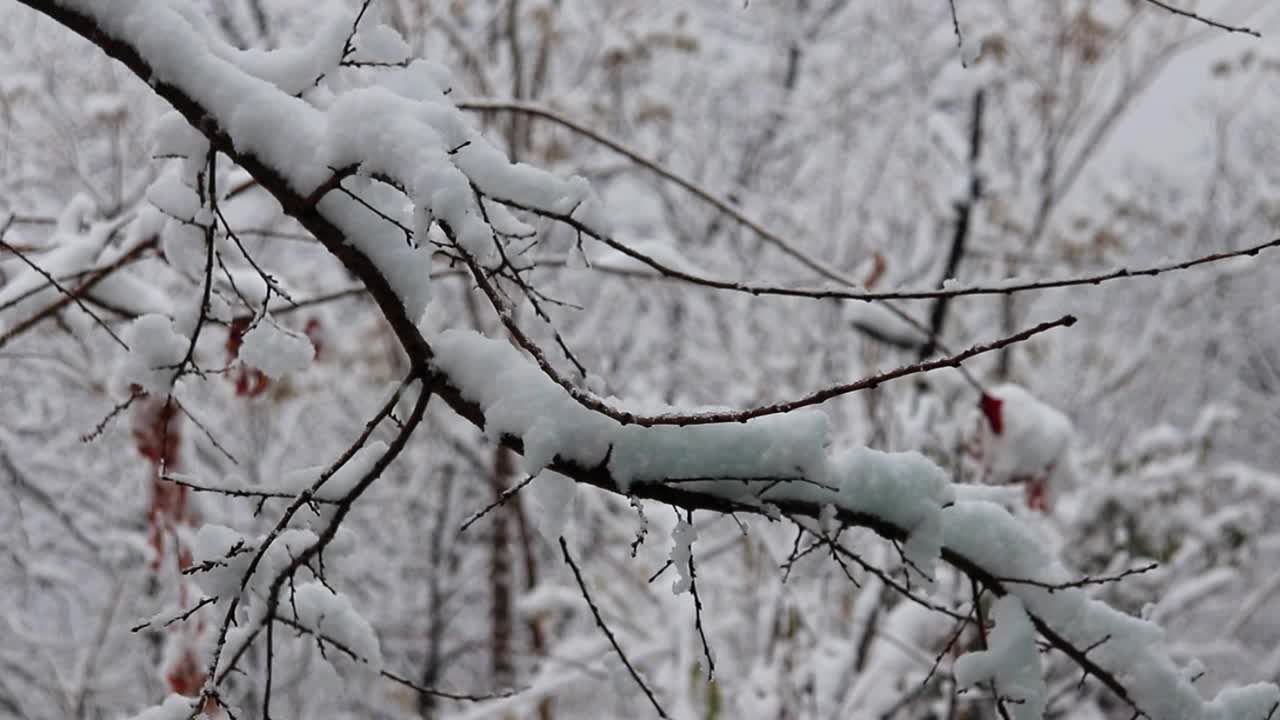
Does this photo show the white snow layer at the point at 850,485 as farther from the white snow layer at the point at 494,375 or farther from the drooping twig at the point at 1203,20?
the drooping twig at the point at 1203,20

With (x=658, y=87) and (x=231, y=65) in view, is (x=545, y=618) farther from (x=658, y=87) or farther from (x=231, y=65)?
(x=231, y=65)

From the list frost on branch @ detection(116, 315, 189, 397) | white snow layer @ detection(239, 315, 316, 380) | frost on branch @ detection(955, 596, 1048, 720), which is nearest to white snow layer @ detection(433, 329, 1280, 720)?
frost on branch @ detection(955, 596, 1048, 720)

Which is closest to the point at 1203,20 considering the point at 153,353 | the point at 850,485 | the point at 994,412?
the point at 850,485

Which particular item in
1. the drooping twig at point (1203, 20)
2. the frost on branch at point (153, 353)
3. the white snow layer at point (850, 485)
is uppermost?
the drooping twig at point (1203, 20)

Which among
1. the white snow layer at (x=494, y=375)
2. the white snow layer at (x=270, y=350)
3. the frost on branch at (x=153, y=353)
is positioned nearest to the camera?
the white snow layer at (x=494, y=375)

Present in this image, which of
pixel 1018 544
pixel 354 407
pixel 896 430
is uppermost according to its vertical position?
pixel 354 407

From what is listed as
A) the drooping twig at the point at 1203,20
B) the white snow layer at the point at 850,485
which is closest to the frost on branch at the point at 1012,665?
the white snow layer at the point at 850,485

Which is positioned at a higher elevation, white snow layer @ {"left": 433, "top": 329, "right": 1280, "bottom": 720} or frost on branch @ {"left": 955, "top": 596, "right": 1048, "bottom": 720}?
white snow layer @ {"left": 433, "top": 329, "right": 1280, "bottom": 720}

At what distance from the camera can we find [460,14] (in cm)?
673

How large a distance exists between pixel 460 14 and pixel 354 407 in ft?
13.5

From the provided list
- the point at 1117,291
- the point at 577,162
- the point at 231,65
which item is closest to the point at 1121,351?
the point at 1117,291

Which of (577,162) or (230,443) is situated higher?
(577,162)

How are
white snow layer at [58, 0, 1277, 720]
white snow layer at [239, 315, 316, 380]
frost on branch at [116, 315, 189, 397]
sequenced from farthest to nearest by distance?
1. frost on branch at [116, 315, 189, 397]
2. white snow layer at [239, 315, 316, 380]
3. white snow layer at [58, 0, 1277, 720]

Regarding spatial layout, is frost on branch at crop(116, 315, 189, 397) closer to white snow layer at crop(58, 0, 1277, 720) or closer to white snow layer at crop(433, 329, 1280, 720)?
white snow layer at crop(58, 0, 1277, 720)
